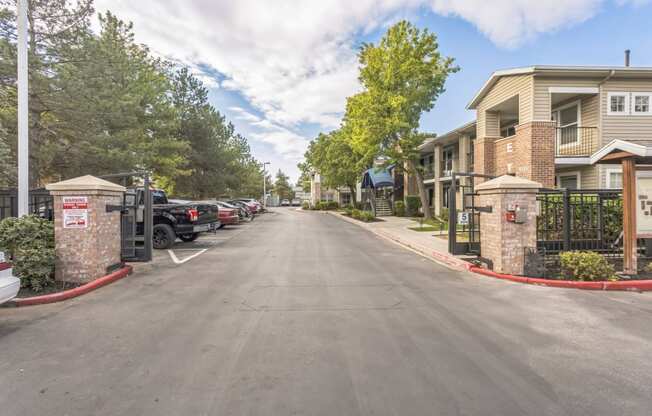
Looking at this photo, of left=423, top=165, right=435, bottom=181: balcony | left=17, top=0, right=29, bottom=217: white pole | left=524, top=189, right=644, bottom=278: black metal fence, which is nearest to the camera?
left=17, top=0, right=29, bottom=217: white pole

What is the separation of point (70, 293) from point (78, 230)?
51.5 inches

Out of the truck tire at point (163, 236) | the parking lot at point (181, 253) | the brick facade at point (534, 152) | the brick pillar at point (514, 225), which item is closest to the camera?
the brick pillar at point (514, 225)

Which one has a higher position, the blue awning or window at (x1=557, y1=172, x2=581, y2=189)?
the blue awning

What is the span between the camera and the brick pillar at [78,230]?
661 cm

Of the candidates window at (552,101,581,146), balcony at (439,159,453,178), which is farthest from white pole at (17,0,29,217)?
balcony at (439,159,453,178)

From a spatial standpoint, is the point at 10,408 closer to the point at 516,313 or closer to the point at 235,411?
the point at 235,411

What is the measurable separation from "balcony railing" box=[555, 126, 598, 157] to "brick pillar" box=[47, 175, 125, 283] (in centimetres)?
1618

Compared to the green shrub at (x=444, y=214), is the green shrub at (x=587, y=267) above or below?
below

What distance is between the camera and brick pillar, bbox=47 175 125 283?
21.7 feet

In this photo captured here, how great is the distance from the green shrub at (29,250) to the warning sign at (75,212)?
509mm

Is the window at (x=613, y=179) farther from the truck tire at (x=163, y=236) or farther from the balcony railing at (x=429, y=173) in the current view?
the truck tire at (x=163, y=236)

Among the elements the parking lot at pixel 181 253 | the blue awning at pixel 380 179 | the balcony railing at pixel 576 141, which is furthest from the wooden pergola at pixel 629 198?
the blue awning at pixel 380 179

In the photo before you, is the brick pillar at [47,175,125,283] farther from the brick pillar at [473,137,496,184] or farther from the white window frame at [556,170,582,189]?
the white window frame at [556,170,582,189]

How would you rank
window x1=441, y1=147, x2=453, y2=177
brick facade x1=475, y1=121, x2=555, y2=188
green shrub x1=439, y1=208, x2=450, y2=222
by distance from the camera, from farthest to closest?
window x1=441, y1=147, x2=453, y2=177 → green shrub x1=439, y1=208, x2=450, y2=222 → brick facade x1=475, y1=121, x2=555, y2=188
